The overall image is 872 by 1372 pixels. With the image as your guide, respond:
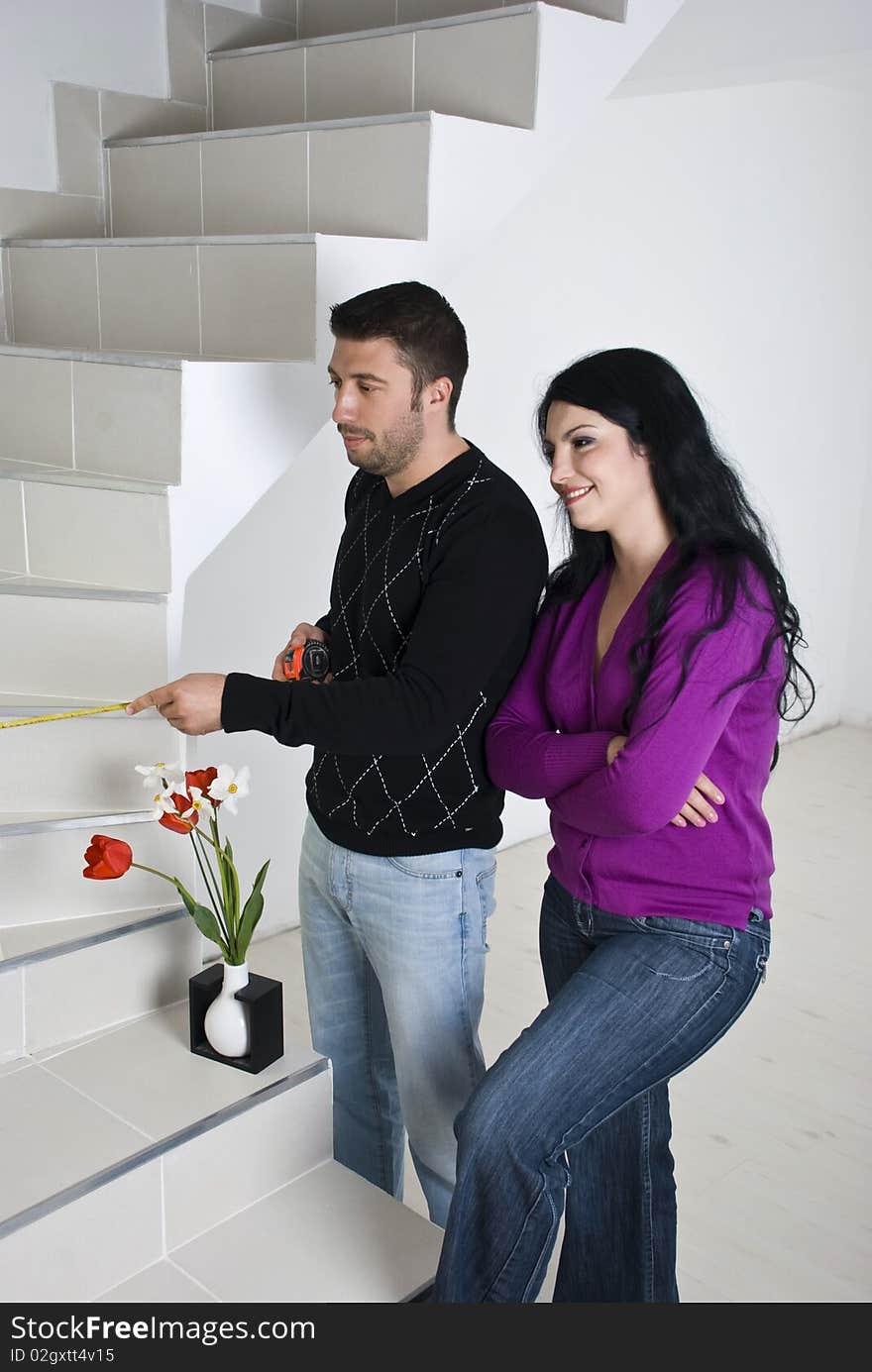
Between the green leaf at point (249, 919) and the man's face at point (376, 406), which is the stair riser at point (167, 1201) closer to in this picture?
the green leaf at point (249, 919)

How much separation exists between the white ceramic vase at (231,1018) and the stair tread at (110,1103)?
0.04 meters

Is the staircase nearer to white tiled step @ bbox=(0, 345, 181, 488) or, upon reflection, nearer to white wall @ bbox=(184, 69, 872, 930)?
white tiled step @ bbox=(0, 345, 181, 488)

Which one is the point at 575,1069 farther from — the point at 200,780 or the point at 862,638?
the point at 862,638

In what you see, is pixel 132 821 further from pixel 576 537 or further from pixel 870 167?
pixel 870 167

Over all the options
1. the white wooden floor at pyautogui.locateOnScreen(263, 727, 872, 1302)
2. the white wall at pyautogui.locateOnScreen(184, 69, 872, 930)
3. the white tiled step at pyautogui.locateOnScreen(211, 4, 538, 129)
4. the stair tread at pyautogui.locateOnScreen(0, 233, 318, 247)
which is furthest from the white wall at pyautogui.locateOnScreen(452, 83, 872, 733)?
the white wooden floor at pyautogui.locateOnScreen(263, 727, 872, 1302)

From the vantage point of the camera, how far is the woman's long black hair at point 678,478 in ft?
4.75

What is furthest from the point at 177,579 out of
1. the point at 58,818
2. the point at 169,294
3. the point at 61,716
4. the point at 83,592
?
the point at 169,294

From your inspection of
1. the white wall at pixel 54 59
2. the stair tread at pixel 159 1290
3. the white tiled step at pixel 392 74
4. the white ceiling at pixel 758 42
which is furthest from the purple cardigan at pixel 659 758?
the white wall at pixel 54 59

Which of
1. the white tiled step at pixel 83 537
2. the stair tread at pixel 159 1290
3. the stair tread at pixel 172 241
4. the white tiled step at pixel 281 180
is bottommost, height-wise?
the stair tread at pixel 159 1290

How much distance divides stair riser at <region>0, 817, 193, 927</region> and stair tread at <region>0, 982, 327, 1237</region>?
0.21 m

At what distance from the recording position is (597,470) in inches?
58.1

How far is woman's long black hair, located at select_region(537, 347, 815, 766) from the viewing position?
4.75 ft

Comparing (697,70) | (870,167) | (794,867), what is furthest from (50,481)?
(870,167)

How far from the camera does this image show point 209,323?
2.27 m
